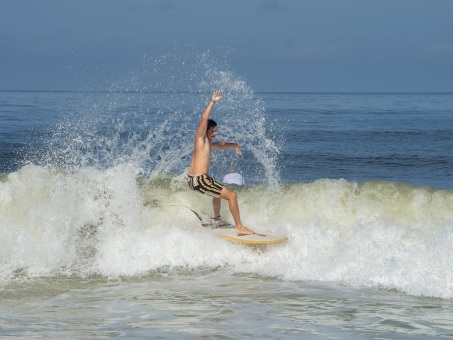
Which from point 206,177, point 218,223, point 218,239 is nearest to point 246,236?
point 218,239

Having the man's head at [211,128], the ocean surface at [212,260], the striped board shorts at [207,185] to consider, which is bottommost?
the ocean surface at [212,260]

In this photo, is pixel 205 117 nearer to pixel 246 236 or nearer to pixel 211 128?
pixel 211 128

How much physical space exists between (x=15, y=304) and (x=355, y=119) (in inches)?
1417

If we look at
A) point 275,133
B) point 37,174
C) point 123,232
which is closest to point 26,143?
point 275,133

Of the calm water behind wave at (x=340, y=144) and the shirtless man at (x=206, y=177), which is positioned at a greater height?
the calm water behind wave at (x=340, y=144)

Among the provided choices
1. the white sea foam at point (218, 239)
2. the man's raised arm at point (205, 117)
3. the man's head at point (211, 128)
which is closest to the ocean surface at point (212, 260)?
the white sea foam at point (218, 239)

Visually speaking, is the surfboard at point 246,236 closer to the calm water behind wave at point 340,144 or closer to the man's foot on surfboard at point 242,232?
the man's foot on surfboard at point 242,232

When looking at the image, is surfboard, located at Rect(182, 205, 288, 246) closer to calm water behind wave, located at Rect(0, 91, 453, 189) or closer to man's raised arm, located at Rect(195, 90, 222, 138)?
man's raised arm, located at Rect(195, 90, 222, 138)

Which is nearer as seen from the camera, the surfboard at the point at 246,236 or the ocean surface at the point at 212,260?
the ocean surface at the point at 212,260

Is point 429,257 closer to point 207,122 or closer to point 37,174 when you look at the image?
point 207,122

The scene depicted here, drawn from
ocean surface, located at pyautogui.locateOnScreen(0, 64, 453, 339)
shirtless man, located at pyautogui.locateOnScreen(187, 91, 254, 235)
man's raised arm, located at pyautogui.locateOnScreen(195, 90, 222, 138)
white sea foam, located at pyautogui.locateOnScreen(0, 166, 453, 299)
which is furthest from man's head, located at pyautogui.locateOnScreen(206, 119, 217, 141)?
white sea foam, located at pyautogui.locateOnScreen(0, 166, 453, 299)

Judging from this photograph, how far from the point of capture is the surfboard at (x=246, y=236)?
10352mm

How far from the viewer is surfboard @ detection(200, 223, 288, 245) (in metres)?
10.4

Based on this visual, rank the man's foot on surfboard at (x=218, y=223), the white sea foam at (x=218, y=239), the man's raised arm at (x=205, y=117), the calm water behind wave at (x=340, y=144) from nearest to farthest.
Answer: the man's raised arm at (x=205, y=117) → the white sea foam at (x=218, y=239) → the man's foot on surfboard at (x=218, y=223) → the calm water behind wave at (x=340, y=144)
